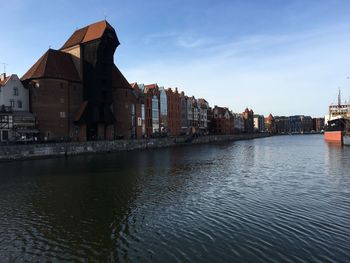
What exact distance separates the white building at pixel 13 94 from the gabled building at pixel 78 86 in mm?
1338

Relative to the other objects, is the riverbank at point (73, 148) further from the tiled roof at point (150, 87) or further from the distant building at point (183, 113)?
the distant building at point (183, 113)

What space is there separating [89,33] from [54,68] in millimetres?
11834

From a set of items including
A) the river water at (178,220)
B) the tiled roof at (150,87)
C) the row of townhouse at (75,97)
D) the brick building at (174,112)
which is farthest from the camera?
the brick building at (174,112)

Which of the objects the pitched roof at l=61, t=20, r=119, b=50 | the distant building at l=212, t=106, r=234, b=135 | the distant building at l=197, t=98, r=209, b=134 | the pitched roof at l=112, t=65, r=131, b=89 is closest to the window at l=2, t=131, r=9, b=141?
the pitched roof at l=61, t=20, r=119, b=50

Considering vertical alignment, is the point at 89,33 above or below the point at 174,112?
above

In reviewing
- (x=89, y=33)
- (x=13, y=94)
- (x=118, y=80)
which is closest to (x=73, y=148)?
(x=13, y=94)

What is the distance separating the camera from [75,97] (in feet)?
237

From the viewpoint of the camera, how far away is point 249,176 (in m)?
32.1

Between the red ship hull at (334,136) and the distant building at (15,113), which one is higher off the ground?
the distant building at (15,113)

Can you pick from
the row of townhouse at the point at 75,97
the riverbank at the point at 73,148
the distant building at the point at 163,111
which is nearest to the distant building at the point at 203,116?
the distant building at the point at 163,111

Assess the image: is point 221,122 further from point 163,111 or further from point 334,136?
point 334,136

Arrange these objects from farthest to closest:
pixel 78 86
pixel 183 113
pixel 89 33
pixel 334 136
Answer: pixel 183 113 → pixel 334 136 → pixel 89 33 → pixel 78 86

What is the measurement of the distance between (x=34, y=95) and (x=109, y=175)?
4025cm

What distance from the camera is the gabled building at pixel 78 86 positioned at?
66.9m
